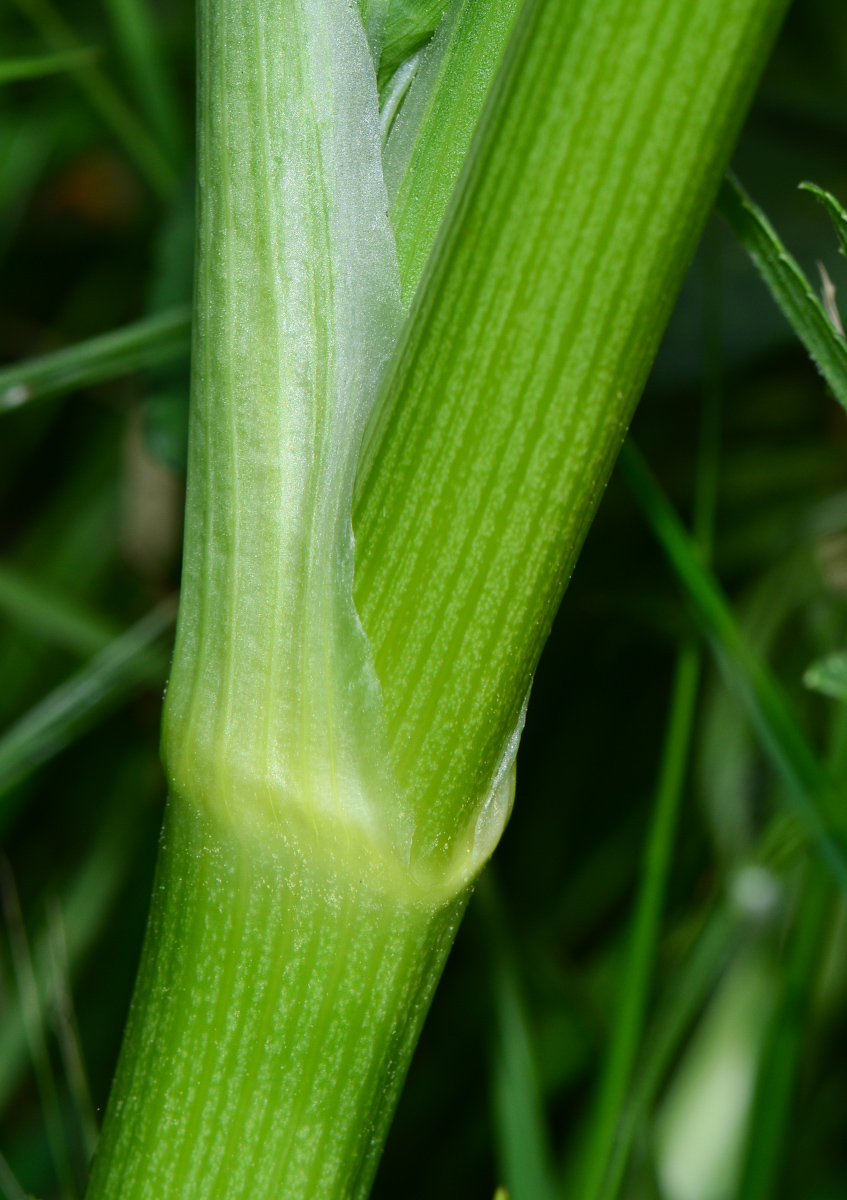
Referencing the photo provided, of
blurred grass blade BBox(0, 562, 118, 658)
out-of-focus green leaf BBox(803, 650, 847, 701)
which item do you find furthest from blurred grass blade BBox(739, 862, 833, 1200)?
blurred grass blade BBox(0, 562, 118, 658)

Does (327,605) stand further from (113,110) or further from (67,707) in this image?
(113,110)

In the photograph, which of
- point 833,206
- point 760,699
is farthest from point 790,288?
point 760,699

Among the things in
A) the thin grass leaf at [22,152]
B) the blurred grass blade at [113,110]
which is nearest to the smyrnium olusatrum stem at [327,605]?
the blurred grass blade at [113,110]

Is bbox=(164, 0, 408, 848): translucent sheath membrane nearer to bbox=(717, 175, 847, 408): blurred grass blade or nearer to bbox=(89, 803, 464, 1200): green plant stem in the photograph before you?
bbox=(89, 803, 464, 1200): green plant stem

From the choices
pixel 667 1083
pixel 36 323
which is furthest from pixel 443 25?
pixel 36 323

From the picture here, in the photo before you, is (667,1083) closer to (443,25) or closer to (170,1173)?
(170,1173)

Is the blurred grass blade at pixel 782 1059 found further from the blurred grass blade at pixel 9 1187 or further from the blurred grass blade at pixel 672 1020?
the blurred grass blade at pixel 9 1187
